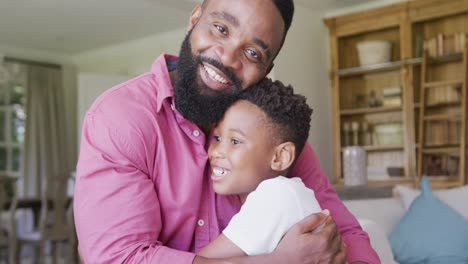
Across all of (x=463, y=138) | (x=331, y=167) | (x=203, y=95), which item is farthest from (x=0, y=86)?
(x=203, y=95)

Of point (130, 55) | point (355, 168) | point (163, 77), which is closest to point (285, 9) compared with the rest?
point (163, 77)

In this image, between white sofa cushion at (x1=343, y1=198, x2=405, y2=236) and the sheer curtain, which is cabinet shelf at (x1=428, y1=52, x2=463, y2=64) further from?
the sheer curtain

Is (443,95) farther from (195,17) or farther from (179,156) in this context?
(179,156)

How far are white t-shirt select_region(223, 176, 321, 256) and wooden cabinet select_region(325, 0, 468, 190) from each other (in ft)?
14.5

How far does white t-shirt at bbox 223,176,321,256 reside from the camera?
1.21 meters

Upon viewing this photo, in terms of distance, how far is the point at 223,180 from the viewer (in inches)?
54.2

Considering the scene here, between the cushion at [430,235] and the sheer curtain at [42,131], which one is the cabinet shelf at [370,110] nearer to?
the cushion at [430,235]

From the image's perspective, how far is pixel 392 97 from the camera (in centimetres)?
613

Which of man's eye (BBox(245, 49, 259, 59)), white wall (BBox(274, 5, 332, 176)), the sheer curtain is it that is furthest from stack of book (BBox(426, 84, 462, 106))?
man's eye (BBox(245, 49, 259, 59))

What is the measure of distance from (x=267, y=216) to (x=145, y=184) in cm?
25

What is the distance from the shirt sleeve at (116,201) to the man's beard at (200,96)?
0.15 metres

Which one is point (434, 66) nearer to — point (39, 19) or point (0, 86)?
point (39, 19)

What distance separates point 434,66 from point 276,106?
16.8 ft

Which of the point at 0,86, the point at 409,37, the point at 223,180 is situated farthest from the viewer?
the point at 0,86
